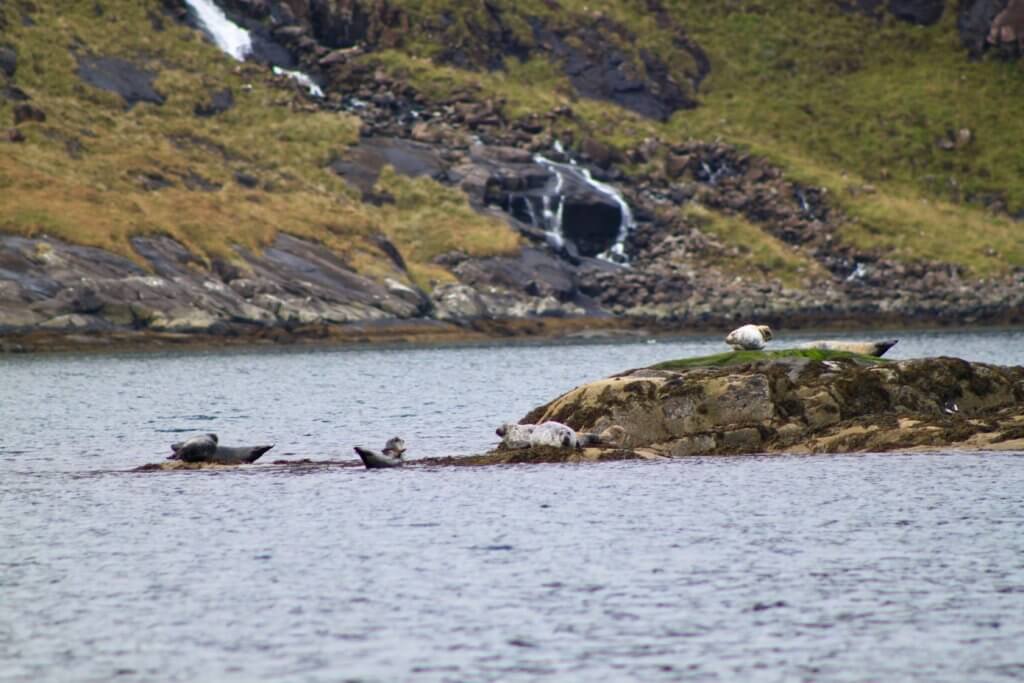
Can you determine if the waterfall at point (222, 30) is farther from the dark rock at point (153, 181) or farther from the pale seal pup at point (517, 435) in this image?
the pale seal pup at point (517, 435)

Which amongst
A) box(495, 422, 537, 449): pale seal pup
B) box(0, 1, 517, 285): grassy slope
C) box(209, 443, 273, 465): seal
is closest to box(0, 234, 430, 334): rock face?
box(0, 1, 517, 285): grassy slope

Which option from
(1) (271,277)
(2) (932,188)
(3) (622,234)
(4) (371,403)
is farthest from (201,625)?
(2) (932,188)

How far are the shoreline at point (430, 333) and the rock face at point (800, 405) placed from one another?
67649 mm

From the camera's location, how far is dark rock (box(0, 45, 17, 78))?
5878 inches

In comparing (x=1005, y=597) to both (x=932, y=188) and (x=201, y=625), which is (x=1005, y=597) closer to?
(x=201, y=625)

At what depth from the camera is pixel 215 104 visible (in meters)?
164

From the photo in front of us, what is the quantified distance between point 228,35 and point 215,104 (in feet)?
62.0

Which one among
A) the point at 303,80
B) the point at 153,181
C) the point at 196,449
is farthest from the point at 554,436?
the point at 303,80

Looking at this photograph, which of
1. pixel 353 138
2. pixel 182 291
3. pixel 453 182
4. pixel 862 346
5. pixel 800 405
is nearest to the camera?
Answer: pixel 800 405

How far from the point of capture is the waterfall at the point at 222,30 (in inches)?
7018

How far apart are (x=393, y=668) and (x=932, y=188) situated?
562 feet

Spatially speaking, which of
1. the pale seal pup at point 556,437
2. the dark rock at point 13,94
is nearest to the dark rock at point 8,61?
the dark rock at point 13,94

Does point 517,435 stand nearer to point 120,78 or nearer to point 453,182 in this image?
point 453,182

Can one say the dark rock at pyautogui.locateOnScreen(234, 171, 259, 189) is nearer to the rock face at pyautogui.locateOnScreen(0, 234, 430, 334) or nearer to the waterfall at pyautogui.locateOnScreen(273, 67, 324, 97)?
the rock face at pyautogui.locateOnScreen(0, 234, 430, 334)
